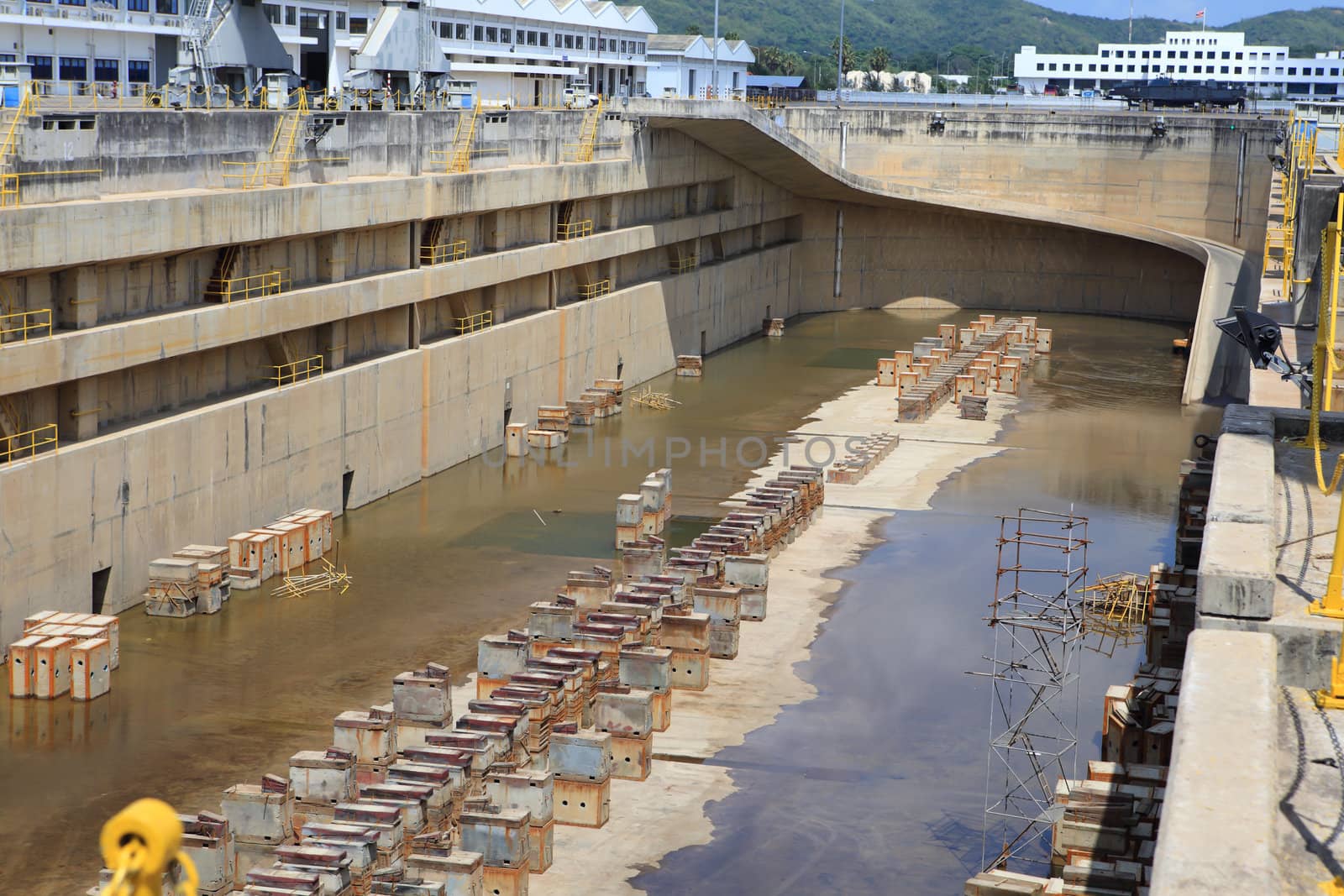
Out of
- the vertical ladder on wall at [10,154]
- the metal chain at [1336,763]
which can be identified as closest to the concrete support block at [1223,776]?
the metal chain at [1336,763]

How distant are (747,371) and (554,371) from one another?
951 cm

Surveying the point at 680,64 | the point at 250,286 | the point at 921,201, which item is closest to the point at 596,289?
the point at 250,286

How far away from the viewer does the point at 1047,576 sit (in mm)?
25797

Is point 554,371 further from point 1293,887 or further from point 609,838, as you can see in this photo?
point 1293,887

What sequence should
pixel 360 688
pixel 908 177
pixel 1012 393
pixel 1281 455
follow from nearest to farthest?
pixel 1281 455 → pixel 360 688 → pixel 1012 393 → pixel 908 177

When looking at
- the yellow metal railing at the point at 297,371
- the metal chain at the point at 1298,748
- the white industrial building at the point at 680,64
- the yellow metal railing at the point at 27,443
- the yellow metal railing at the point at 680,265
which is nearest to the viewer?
the metal chain at the point at 1298,748

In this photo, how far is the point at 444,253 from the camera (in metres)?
34.0

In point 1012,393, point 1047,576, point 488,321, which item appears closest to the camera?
point 1047,576

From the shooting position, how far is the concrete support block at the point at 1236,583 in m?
11.7

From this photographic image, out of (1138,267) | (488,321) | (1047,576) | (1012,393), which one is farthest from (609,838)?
(1138,267)

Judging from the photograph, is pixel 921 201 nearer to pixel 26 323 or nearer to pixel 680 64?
pixel 26 323

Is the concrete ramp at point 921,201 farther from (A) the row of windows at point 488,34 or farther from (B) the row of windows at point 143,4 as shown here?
(B) the row of windows at point 143,4

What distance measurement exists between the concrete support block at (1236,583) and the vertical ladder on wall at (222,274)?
1844 centimetres

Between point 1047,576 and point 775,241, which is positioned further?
point 775,241
